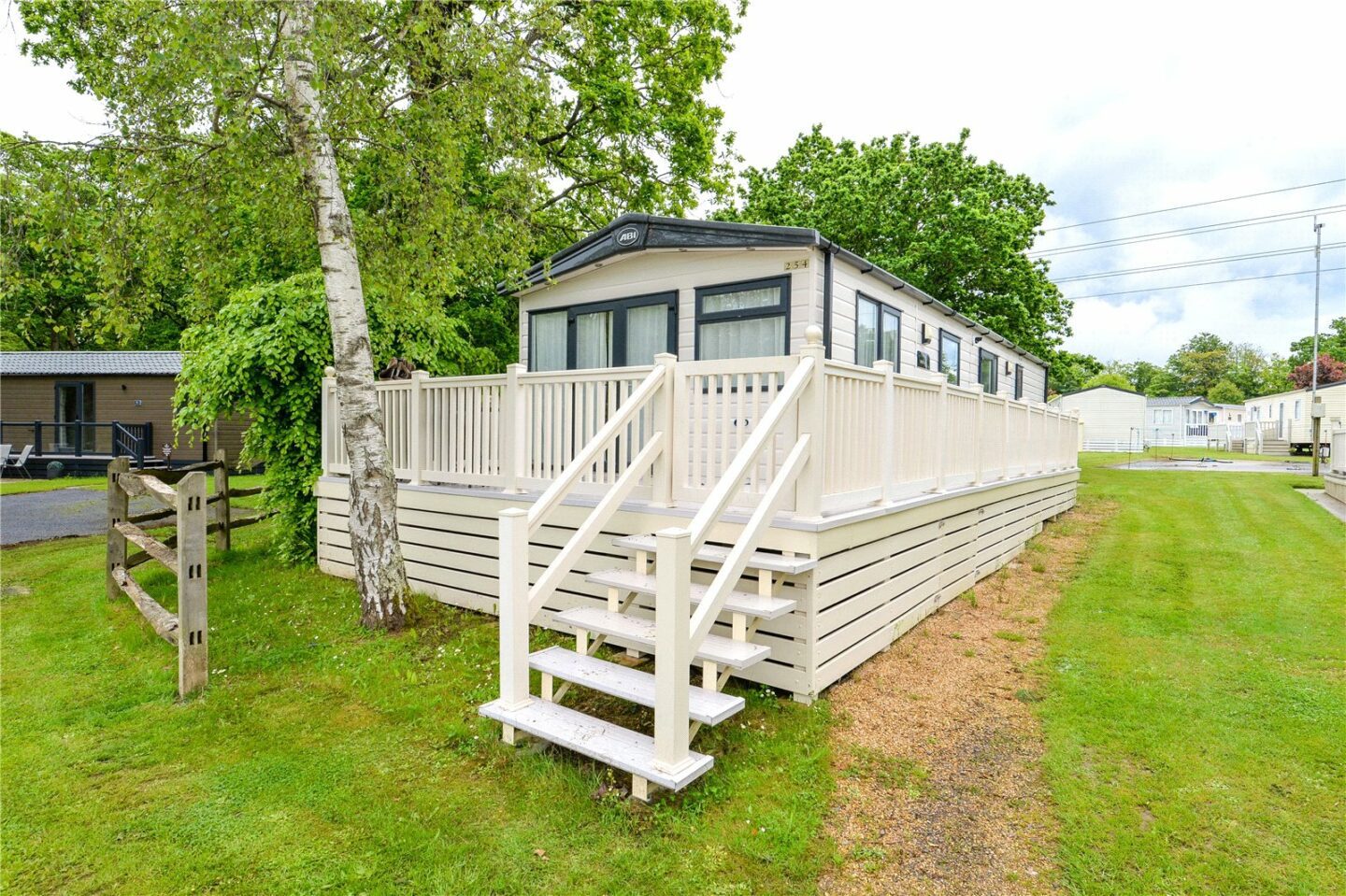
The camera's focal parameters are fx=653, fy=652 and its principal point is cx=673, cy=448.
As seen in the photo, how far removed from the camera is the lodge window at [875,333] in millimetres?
7125

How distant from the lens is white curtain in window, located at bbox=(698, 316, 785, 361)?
21.1 feet

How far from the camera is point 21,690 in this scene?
3854 mm

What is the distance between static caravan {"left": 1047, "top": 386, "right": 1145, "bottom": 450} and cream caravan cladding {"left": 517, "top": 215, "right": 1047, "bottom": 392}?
34.5 meters

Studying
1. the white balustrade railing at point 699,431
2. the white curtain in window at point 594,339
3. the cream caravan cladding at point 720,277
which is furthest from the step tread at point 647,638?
the white curtain in window at point 594,339

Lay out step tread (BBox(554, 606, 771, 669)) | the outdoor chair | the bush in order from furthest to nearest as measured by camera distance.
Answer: the outdoor chair
the bush
step tread (BBox(554, 606, 771, 669))

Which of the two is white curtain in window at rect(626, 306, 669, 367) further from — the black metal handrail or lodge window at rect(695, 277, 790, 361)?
the black metal handrail

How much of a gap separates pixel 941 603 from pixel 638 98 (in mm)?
10218

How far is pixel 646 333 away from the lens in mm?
7344

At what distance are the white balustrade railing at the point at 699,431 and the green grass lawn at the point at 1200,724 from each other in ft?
5.31

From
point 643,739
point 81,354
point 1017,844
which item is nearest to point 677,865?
point 643,739

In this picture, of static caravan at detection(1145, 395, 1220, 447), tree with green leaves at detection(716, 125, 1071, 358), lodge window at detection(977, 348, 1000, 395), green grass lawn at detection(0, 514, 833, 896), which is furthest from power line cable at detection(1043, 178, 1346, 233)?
green grass lawn at detection(0, 514, 833, 896)

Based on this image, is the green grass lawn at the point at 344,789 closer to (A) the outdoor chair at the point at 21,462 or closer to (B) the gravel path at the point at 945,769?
(B) the gravel path at the point at 945,769

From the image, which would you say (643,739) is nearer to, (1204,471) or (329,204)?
(329,204)

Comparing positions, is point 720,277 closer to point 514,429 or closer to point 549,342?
point 549,342
